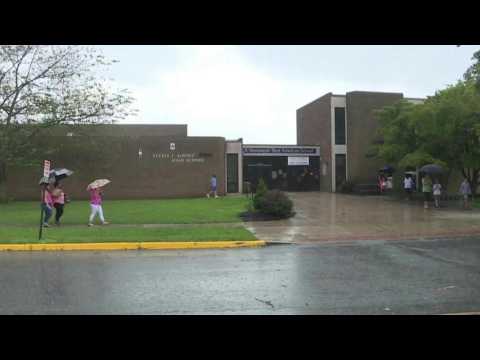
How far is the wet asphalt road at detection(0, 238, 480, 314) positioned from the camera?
5.40 meters

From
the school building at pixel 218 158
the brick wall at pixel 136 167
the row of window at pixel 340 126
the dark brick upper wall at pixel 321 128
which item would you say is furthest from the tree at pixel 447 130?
the brick wall at pixel 136 167

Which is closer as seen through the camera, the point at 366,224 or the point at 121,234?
the point at 121,234

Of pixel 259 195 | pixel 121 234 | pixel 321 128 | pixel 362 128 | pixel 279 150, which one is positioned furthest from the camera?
pixel 321 128

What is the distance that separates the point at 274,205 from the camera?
1582 cm

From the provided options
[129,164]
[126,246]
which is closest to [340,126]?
[129,164]

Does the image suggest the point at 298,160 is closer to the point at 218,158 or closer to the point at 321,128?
the point at 321,128

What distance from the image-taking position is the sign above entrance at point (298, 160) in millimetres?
34003

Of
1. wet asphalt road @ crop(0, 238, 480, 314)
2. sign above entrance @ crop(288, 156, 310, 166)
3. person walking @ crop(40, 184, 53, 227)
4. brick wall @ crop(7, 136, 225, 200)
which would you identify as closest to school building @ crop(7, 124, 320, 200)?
brick wall @ crop(7, 136, 225, 200)

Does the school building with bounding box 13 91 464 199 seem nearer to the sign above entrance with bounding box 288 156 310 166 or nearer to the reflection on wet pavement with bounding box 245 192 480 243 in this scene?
the sign above entrance with bounding box 288 156 310 166

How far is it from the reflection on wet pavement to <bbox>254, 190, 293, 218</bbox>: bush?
39cm

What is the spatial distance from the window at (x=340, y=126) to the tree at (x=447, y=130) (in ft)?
28.9

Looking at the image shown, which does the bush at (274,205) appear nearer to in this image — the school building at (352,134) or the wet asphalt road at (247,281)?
the wet asphalt road at (247,281)

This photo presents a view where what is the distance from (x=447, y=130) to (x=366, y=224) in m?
9.86

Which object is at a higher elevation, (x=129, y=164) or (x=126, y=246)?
(x=129, y=164)
